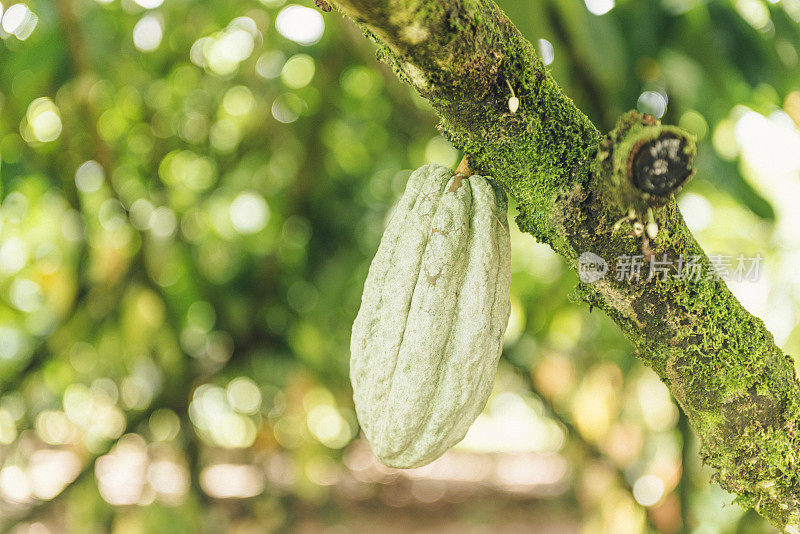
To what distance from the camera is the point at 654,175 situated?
579mm

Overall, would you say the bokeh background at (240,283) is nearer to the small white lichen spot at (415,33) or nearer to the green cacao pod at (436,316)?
the green cacao pod at (436,316)

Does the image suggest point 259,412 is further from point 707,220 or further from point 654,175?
point 654,175

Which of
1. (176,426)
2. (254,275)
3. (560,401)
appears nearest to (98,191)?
(254,275)

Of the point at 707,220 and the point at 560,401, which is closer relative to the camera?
the point at 707,220

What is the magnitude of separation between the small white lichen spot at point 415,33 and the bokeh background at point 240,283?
156cm

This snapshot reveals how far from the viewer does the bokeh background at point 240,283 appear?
7.56ft

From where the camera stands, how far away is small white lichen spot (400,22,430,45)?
0.59 meters

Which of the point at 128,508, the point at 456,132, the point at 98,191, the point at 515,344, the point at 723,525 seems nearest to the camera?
the point at 456,132

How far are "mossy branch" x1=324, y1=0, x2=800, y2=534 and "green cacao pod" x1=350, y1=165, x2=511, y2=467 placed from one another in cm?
8

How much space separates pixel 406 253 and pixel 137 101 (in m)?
2.25

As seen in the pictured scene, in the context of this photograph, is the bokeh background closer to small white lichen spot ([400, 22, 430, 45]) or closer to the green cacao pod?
the green cacao pod

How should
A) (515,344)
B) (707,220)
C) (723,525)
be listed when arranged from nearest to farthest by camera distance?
1. (723,525)
2. (707,220)
3. (515,344)

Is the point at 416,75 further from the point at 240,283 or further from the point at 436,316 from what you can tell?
the point at 240,283

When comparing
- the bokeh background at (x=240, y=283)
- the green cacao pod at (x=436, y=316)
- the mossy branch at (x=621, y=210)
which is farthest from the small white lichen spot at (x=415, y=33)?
the bokeh background at (x=240, y=283)
